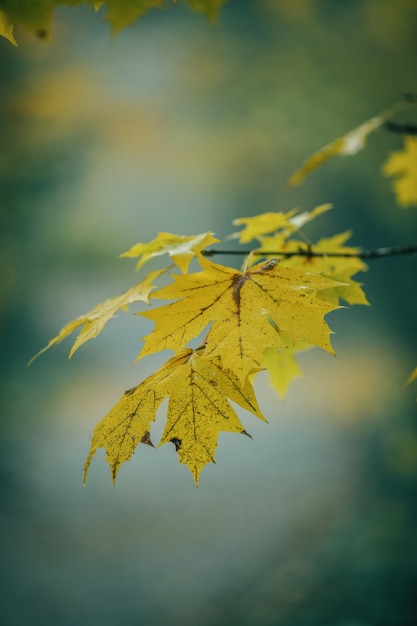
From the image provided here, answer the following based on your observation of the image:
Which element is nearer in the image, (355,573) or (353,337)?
(355,573)

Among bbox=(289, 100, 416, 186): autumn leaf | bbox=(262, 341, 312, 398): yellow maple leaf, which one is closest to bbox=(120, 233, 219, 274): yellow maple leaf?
bbox=(289, 100, 416, 186): autumn leaf

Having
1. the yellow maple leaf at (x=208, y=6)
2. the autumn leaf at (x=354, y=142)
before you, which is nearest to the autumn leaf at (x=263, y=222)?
the autumn leaf at (x=354, y=142)

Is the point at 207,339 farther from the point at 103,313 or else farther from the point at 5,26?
the point at 5,26

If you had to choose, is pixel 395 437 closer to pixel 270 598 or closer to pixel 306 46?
pixel 270 598

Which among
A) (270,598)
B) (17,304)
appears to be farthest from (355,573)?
(17,304)

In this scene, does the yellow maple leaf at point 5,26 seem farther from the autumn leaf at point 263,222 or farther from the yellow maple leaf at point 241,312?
the autumn leaf at point 263,222

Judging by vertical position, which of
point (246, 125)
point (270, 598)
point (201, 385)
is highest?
point (246, 125)
